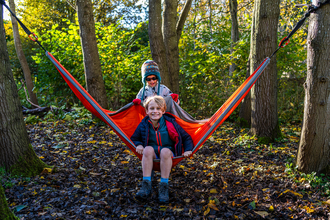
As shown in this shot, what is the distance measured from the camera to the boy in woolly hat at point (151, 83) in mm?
2879

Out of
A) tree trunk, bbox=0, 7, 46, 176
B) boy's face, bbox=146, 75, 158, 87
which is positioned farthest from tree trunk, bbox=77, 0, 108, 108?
tree trunk, bbox=0, 7, 46, 176

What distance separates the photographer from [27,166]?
232 centimetres

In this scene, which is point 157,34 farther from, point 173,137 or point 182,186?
point 182,186

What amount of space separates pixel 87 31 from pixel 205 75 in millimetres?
2737

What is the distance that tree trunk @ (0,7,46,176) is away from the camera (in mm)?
2156

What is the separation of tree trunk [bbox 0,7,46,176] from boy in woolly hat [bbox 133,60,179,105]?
3.96 ft

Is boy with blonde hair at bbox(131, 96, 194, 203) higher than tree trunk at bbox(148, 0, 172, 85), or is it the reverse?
tree trunk at bbox(148, 0, 172, 85)

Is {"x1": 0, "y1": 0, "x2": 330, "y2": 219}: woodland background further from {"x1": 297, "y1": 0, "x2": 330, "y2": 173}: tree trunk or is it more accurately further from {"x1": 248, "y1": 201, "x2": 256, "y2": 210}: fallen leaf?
{"x1": 297, "y1": 0, "x2": 330, "y2": 173}: tree trunk

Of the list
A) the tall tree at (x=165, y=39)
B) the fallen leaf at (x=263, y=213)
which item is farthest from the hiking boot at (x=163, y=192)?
the tall tree at (x=165, y=39)

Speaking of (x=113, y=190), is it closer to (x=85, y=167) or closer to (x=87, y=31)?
(x=85, y=167)

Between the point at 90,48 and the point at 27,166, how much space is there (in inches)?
105

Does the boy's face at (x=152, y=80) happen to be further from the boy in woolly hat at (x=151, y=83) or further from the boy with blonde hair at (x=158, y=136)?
the boy with blonde hair at (x=158, y=136)

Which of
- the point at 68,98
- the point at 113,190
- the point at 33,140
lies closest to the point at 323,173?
the point at 113,190

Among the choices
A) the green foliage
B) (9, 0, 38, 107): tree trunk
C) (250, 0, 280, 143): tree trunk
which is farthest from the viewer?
(9, 0, 38, 107): tree trunk
